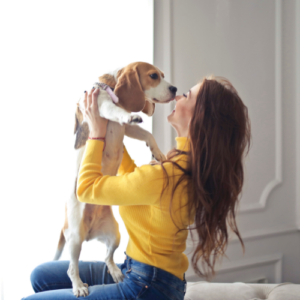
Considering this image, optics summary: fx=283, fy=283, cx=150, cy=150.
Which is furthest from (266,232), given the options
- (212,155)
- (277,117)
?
(212,155)

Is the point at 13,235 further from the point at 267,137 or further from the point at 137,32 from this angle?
the point at 267,137

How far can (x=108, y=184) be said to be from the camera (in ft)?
2.78

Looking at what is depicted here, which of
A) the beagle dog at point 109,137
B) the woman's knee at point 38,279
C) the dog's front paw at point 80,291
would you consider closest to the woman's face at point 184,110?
the beagle dog at point 109,137

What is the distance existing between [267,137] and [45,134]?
158cm

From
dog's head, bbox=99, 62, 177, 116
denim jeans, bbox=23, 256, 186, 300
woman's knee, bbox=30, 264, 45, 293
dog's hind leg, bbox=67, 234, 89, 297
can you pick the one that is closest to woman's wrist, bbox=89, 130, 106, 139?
dog's head, bbox=99, 62, 177, 116

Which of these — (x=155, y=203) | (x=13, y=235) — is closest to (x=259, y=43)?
(x=155, y=203)

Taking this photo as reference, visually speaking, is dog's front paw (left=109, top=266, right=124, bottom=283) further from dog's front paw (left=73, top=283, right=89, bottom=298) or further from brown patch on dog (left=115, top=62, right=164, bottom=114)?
brown patch on dog (left=115, top=62, right=164, bottom=114)

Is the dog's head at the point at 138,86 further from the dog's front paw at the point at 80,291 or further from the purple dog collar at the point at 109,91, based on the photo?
the dog's front paw at the point at 80,291

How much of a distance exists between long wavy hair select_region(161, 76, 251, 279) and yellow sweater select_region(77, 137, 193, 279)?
0.12 feet

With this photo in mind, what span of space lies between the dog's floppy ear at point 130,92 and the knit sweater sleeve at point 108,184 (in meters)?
0.14

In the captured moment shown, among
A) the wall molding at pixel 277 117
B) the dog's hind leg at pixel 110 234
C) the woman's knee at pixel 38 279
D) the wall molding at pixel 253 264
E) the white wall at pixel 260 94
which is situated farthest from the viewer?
the wall molding at pixel 277 117

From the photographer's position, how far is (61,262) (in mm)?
1132

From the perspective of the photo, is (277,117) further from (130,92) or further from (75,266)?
(75,266)

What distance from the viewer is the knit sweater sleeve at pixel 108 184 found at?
32.9 inches
